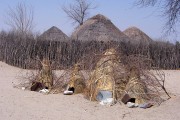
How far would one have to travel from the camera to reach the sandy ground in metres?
7.84

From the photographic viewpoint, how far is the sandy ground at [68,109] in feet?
25.7

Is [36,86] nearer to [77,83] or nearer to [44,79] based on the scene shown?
[44,79]

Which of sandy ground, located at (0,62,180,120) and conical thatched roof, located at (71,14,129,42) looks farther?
conical thatched roof, located at (71,14,129,42)

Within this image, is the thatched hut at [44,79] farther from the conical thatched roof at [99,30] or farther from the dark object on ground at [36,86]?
the conical thatched roof at [99,30]

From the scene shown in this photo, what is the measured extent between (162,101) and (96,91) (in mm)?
1827

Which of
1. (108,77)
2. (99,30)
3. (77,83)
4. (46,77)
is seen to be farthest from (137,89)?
(99,30)

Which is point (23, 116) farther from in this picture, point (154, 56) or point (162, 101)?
point (154, 56)

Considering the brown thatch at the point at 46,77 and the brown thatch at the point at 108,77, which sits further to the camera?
the brown thatch at the point at 46,77

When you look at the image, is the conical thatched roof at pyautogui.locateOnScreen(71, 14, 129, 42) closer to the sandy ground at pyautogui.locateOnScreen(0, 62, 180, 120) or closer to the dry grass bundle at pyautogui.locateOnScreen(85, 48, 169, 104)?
the dry grass bundle at pyautogui.locateOnScreen(85, 48, 169, 104)

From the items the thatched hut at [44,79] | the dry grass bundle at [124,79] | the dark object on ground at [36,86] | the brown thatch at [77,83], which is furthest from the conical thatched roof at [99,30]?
the dry grass bundle at [124,79]

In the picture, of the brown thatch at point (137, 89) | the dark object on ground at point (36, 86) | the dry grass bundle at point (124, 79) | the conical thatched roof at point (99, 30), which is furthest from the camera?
the conical thatched roof at point (99, 30)

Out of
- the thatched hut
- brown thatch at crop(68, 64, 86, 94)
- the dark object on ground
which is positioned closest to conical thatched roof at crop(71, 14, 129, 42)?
the thatched hut

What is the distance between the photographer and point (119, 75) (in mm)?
10219

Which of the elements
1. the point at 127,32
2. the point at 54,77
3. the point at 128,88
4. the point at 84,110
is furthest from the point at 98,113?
the point at 127,32
